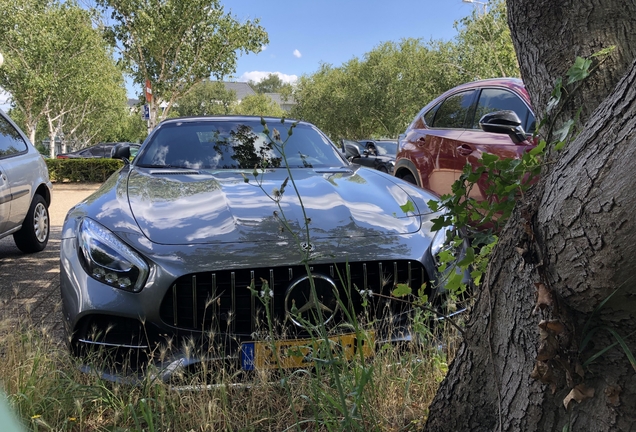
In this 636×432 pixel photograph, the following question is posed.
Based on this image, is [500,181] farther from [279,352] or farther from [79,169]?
[79,169]

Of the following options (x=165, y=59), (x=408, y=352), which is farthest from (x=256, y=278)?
(x=165, y=59)

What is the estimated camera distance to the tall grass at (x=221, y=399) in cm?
207

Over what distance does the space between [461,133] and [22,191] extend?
14.8 ft

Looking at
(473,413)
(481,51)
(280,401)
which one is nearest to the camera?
(473,413)

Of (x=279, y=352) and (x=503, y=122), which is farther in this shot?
(x=503, y=122)

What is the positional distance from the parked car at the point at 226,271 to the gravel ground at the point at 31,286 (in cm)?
56

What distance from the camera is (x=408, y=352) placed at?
8.21 ft

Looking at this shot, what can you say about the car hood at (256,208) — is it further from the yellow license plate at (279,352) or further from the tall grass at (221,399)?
the tall grass at (221,399)

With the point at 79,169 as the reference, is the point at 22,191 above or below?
above

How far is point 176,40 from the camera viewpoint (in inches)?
920

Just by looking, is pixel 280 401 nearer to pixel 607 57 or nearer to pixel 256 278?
pixel 256 278

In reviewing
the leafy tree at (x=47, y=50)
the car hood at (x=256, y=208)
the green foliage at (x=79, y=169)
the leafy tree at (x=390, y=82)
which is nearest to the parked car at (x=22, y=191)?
the car hood at (x=256, y=208)

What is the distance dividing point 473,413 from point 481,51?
2221 centimetres

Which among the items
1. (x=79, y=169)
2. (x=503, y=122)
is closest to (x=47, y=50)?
(x=79, y=169)
